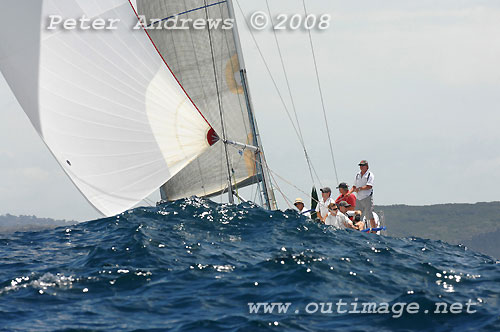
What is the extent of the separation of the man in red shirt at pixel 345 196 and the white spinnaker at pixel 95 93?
15.2 feet

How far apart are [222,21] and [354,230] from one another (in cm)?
728

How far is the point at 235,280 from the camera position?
28.7 feet

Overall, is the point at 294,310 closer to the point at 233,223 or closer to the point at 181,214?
the point at 233,223

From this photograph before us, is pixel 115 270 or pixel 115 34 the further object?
pixel 115 34

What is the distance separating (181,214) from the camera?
14383 millimetres

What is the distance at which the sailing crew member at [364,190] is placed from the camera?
15211 millimetres

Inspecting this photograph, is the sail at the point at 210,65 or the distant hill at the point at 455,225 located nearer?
the sail at the point at 210,65

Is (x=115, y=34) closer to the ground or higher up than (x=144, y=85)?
higher up

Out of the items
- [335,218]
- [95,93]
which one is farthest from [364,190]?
[95,93]

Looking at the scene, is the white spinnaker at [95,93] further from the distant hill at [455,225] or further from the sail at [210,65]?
the distant hill at [455,225]

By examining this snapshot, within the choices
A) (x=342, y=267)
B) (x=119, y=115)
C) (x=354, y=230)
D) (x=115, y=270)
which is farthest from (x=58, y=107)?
(x=354, y=230)

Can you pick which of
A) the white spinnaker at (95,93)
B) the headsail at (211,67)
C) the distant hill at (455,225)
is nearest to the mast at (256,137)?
the headsail at (211,67)

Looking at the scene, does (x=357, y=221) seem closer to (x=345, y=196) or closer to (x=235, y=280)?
(x=345, y=196)

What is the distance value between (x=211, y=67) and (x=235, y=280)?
10378 mm
